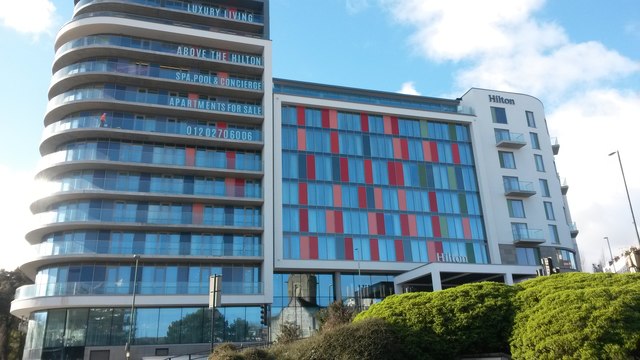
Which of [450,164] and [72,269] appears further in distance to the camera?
[450,164]

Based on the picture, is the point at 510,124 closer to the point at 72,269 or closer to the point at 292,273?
the point at 292,273

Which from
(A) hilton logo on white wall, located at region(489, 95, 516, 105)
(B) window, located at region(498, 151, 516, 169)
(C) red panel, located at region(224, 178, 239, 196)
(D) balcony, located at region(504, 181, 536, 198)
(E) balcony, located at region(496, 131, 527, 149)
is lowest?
(C) red panel, located at region(224, 178, 239, 196)

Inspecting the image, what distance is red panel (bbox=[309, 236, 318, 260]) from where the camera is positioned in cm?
4722

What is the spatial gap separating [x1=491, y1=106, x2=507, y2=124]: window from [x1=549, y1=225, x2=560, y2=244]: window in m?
12.7

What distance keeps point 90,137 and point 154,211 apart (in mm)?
8537

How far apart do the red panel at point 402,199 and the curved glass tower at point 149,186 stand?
1361 cm

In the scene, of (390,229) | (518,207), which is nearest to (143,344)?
(390,229)

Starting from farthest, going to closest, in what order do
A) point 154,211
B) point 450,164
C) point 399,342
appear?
point 450,164 < point 154,211 < point 399,342

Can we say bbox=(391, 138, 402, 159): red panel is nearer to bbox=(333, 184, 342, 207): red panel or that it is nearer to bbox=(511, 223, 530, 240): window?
bbox=(333, 184, 342, 207): red panel

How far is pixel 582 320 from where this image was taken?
49.4 ft

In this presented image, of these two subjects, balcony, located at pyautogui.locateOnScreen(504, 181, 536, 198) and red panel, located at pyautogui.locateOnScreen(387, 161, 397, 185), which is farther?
balcony, located at pyautogui.locateOnScreen(504, 181, 536, 198)

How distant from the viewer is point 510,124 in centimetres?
5947

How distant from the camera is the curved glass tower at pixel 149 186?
4006 centimetres

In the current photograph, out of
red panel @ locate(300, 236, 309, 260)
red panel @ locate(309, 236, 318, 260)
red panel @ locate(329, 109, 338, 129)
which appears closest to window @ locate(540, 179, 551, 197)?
red panel @ locate(329, 109, 338, 129)
